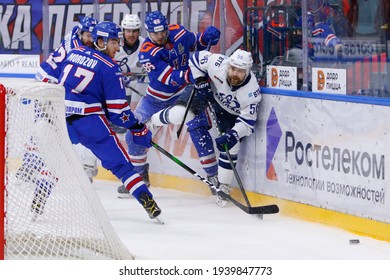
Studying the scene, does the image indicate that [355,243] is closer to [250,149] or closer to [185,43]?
[250,149]

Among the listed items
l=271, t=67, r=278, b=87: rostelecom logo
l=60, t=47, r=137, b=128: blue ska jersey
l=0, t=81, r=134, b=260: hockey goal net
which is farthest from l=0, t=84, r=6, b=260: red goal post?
l=271, t=67, r=278, b=87: rostelecom logo

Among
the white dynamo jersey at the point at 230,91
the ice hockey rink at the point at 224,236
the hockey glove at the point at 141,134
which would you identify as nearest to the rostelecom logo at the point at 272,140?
the white dynamo jersey at the point at 230,91

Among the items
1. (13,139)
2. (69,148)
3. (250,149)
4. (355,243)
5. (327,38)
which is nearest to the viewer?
(13,139)

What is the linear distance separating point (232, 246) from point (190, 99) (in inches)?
53.7

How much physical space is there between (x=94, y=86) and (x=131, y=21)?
4.34ft

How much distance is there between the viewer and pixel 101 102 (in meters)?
5.89

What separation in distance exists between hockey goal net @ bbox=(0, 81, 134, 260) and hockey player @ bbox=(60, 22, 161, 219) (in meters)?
0.85

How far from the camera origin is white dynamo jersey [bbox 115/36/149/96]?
7305mm

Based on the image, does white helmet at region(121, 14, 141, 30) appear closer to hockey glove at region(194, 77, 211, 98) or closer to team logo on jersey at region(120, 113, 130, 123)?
hockey glove at region(194, 77, 211, 98)

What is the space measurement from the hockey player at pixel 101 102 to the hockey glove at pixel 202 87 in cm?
62

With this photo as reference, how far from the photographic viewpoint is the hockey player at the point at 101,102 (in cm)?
577

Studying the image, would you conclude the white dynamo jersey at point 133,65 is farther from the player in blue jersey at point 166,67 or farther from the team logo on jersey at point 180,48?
the team logo on jersey at point 180,48

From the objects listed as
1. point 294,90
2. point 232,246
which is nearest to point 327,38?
point 294,90

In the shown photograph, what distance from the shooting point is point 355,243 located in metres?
5.32
